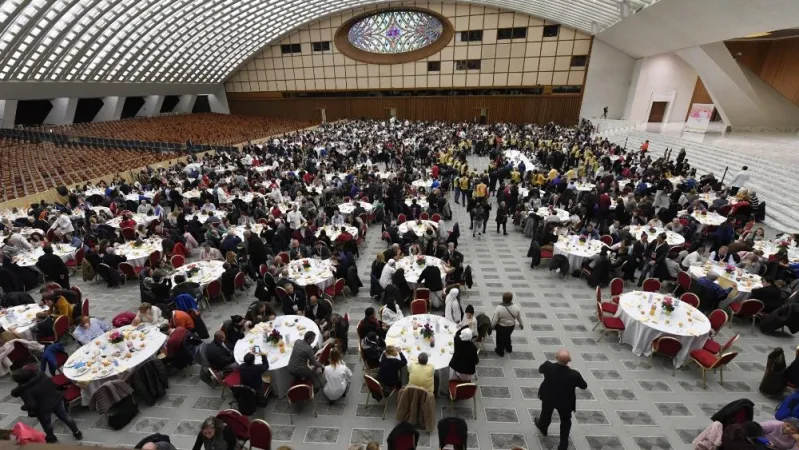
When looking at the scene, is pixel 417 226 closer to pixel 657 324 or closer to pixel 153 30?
pixel 657 324

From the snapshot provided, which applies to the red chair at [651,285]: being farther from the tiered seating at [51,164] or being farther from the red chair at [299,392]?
the tiered seating at [51,164]

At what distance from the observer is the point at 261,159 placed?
67.4ft

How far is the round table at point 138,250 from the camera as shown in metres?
9.52

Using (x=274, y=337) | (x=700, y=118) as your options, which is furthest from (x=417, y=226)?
(x=700, y=118)

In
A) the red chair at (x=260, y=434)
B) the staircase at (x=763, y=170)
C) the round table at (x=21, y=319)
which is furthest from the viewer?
the staircase at (x=763, y=170)

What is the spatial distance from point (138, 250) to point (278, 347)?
258 inches

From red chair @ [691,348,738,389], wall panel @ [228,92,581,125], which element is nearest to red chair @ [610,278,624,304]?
red chair @ [691,348,738,389]

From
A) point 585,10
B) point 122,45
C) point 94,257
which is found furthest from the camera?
point 122,45

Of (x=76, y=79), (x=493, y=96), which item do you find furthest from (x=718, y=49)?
(x=76, y=79)


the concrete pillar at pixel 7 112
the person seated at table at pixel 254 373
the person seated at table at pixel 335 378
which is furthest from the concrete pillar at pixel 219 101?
the person seated at table at pixel 335 378

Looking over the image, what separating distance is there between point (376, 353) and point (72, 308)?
619 cm

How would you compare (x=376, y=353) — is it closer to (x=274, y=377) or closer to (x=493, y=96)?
(x=274, y=377)

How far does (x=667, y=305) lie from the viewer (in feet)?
21.2

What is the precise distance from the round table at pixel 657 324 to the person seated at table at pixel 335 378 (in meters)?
5.11
